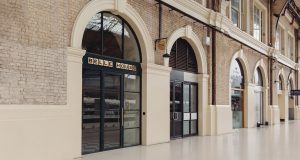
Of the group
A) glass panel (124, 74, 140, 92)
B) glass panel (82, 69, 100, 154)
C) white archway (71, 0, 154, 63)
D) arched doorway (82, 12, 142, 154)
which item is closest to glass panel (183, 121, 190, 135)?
arched doorway (82, 12, 142, 154)

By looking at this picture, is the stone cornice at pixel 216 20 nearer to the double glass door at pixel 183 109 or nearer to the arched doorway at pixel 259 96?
the arched doorway at pixel 259 96

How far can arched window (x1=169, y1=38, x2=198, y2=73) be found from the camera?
47.8 ft

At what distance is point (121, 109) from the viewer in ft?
37.8

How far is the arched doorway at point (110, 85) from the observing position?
407 inches

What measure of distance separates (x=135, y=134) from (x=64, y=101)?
12.1 ft

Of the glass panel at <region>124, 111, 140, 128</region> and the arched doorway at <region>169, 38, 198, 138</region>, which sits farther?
the arched doorway at <region>169, 38, 198, 138</region>

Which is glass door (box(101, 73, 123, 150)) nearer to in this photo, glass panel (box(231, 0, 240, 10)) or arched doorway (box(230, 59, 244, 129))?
arched doorway (box(230, 59, 244, 129))

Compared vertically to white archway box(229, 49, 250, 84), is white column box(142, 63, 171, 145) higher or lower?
lower

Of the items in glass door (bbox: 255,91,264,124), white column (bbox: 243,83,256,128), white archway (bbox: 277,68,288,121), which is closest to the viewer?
white column (bbox: 243,83,256,128)

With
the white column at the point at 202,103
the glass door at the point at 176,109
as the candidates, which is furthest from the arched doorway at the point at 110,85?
the white column at the point at 202,103

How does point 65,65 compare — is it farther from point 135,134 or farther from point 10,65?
point 135,134

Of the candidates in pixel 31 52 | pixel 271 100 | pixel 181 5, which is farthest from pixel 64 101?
pixel 271 100

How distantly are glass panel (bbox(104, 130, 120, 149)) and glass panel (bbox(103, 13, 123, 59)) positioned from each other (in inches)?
87.9

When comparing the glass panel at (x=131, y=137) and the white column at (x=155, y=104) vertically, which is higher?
the white column at (x=155, y=104)
